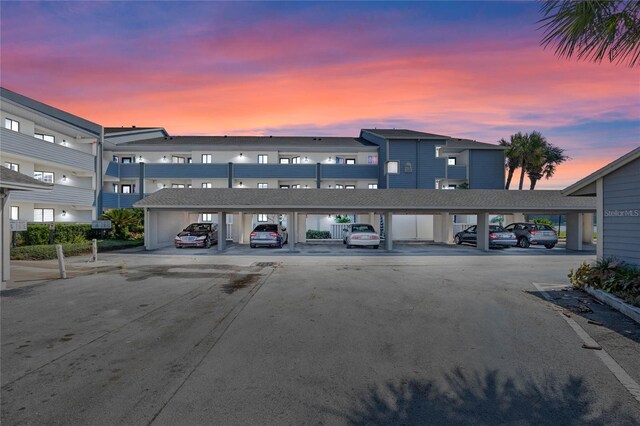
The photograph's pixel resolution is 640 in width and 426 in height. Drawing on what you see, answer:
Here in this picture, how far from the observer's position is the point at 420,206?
21688 millimetres

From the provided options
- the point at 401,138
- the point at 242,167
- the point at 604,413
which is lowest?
the point at 604,413

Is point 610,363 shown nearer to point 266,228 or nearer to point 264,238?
point 264,238

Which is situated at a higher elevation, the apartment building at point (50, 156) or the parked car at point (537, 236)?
the apartment building at point (50, 156)

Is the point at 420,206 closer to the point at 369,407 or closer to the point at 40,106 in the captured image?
the point at 369,407

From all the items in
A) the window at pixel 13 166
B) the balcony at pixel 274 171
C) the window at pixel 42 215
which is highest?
the balcony at pixel 274 171

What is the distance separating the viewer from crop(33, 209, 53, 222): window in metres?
25.4

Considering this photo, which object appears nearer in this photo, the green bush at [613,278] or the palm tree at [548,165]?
the green bush at [613,278]

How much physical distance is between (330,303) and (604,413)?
18.1 feet

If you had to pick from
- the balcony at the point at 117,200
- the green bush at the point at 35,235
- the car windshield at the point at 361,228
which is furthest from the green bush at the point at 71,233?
the car windshield at the point at 361,228

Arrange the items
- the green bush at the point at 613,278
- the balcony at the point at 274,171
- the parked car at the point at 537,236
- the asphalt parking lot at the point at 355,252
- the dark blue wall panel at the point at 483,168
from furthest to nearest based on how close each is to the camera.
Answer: the dark blue wall panel at the point at 483,168, the balcony at the point at 274,171, the parked car at the point at 537,236, the asphalt parking lot at the point at 355,252, the green bush at the point at 613,278

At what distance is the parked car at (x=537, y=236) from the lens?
79.4ft

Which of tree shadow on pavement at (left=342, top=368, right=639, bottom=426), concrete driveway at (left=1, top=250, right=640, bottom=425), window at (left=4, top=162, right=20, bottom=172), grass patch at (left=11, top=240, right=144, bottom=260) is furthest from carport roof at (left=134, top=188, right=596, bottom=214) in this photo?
tree shadow on pavement at (left=342, top=368, right=639, bottom=426)

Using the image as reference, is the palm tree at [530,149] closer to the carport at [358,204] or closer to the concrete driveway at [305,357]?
the carport at [358,204]

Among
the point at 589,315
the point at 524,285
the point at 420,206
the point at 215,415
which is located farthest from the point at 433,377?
the point at 420,206
